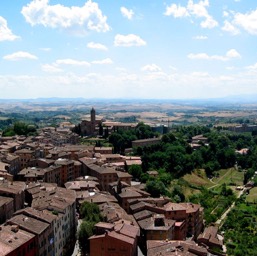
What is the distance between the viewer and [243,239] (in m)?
41.6

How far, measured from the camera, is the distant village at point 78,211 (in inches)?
1088

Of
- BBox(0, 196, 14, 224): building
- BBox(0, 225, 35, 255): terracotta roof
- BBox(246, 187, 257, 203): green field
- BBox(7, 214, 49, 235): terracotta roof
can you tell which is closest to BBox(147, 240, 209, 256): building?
BBox(7, 214, 49, 235): terracotta roof

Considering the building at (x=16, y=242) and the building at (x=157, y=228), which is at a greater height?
the building at (x=16, y=242)

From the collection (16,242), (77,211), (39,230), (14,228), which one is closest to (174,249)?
(39,230)

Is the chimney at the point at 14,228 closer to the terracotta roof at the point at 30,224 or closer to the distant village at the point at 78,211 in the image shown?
the distant village at the point at 78,211

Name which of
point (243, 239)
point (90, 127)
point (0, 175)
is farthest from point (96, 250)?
point (90, 127)

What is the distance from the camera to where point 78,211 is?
124ft

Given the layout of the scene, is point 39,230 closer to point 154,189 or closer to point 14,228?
point 14,228

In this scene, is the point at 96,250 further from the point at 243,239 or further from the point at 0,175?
the point at 243,239

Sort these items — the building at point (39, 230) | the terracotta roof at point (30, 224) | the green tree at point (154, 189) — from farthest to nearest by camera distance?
1. the green tree at point (154, 189)
2. the terracotta roof at point (30, 224)
3. the building at point (39, 230)

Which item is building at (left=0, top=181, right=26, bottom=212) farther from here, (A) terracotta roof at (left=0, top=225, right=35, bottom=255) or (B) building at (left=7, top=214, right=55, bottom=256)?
(A) terracotta roof at (left=0, top=225, right=35, bottom=255)

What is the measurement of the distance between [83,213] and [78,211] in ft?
8.83

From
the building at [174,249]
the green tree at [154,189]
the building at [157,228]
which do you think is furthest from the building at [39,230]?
the green tree at [154,189]

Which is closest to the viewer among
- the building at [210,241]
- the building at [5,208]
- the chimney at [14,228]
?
the chimney at [14,228]
